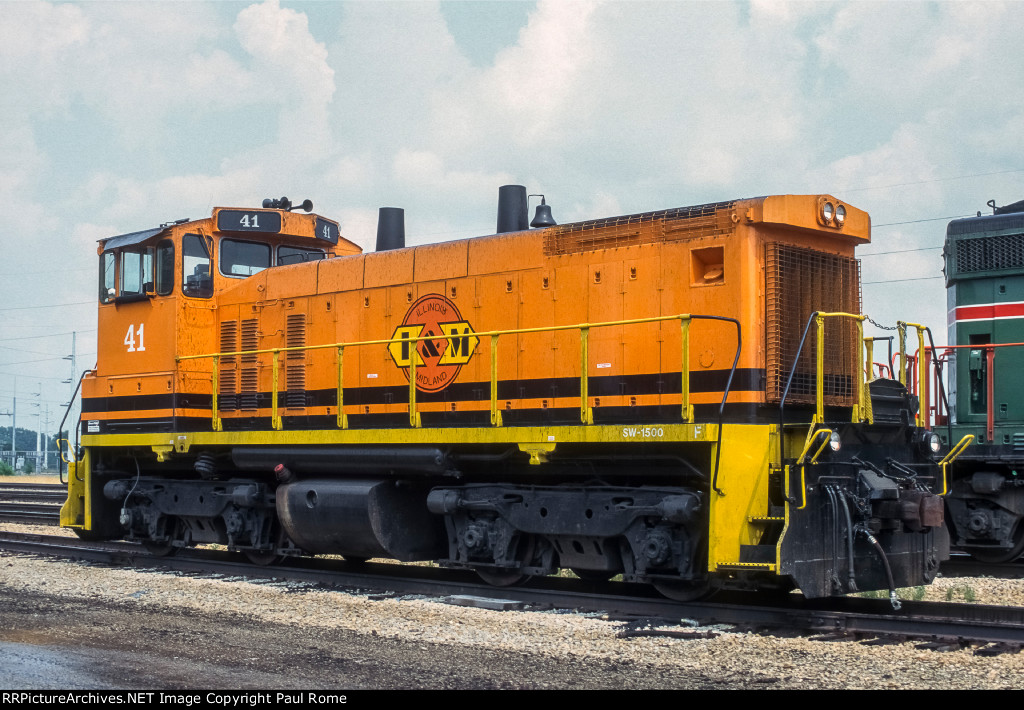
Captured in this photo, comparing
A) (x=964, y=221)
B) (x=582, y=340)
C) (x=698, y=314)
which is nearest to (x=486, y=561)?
(x=582, y=340)

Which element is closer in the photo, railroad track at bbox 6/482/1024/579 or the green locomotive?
railroad track at bbox 6/482/1024/579

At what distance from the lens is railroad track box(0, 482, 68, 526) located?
18.5 m

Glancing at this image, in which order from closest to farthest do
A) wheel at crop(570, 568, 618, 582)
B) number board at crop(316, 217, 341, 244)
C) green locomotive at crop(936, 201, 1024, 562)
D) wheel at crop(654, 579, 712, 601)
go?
wheel at crop(654, 579, 712, 601)
wheel at crop(570, 568, 618, 582)
green locomotive at crop(936, 201, 1024, 562)
number board at crop(316, 217, 341, 244)

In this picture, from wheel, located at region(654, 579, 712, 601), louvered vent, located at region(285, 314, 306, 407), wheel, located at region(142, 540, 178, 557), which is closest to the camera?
wheel, located at region(654, 579, 712, 601)

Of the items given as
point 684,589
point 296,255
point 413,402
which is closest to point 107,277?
point 296,255

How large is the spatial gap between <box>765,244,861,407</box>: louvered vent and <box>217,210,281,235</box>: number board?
6.07 meters

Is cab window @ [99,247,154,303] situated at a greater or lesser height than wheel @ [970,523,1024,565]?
greater

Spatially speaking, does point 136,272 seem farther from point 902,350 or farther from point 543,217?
point 902,350

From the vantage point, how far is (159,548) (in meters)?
13.1

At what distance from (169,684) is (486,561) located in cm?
429

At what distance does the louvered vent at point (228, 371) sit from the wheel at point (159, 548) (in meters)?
1.87

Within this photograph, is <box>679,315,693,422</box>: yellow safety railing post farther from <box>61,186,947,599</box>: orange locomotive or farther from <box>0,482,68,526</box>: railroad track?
<box>0,482,68,526</box>: railroad track

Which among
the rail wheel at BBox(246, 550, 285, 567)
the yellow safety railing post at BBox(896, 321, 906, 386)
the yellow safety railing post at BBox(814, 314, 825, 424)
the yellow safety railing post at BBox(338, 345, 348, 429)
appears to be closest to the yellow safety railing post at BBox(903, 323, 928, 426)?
the yellow safety railing post at BBox(896, 321, 906, 386)

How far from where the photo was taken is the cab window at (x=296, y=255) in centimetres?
1302
